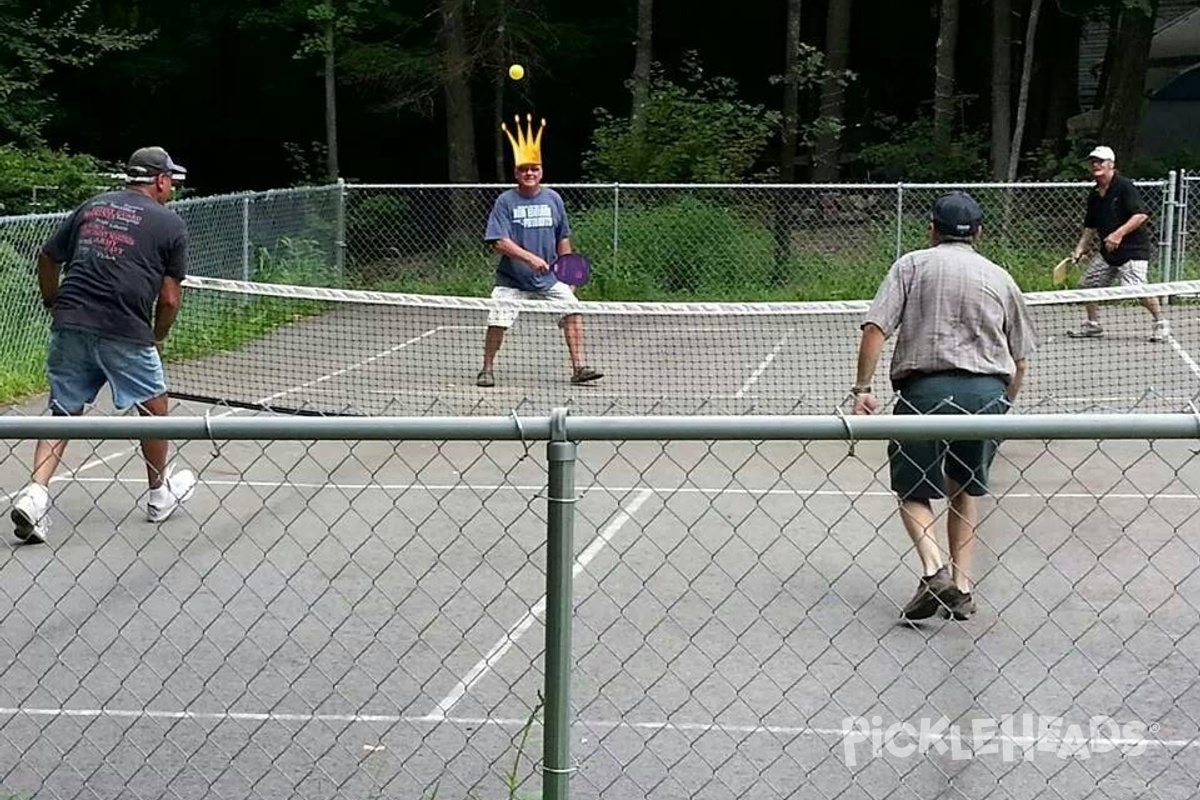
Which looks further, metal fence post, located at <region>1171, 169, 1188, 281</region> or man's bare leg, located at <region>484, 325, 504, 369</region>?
metal fence post, located at <region>1171, 169, 1188, 281</region>

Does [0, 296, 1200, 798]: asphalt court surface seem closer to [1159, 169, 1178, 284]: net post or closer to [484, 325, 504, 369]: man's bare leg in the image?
[484, 325, 504, 369]: man's bare leg

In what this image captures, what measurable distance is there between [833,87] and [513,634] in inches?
941

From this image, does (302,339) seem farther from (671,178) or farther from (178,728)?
(178,728)

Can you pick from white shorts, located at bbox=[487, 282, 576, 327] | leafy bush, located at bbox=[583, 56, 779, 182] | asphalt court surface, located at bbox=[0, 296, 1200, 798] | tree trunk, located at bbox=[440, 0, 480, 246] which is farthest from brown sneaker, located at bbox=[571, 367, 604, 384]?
tree trunk, located at bbox=[440, 0, 480, 246]

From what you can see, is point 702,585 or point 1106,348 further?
point 1106,348

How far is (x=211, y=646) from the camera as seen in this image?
673cm

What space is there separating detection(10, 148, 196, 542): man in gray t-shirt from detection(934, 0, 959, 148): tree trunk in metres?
21.3

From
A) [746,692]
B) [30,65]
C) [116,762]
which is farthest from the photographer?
[30,65]

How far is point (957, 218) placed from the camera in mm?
7008

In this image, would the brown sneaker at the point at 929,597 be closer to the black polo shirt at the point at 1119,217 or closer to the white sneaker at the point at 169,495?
the white sneaker at the point at 169,495

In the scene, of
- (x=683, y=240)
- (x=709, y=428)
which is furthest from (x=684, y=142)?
(x=709, y=428)

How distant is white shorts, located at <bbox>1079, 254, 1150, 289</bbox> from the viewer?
15.9 m

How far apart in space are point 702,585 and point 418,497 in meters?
2.47

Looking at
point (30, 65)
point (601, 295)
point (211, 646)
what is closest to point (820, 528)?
point (211, 646)
